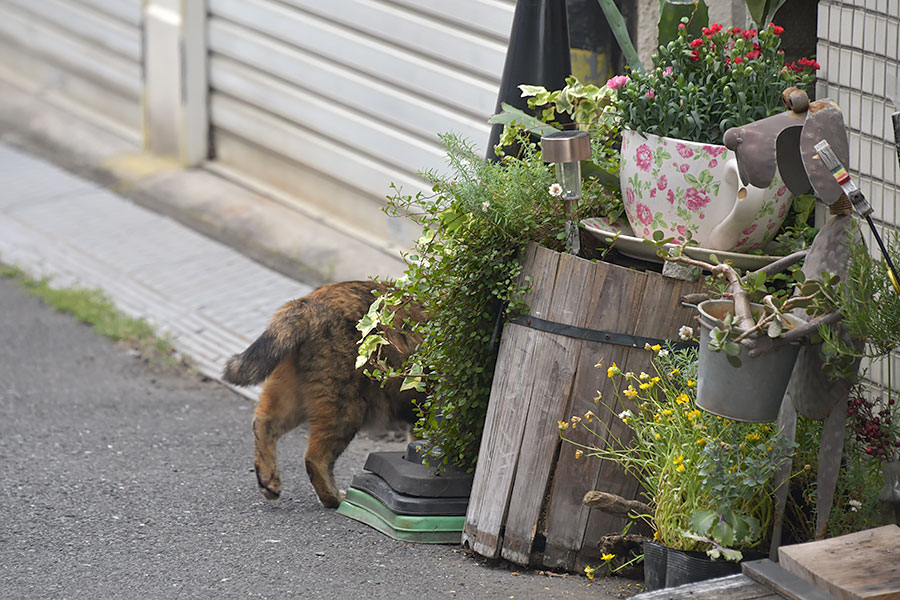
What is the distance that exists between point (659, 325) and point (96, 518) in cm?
224

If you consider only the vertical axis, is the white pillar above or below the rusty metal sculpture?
below

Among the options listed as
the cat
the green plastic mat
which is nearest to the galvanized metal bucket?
the green plastic mat

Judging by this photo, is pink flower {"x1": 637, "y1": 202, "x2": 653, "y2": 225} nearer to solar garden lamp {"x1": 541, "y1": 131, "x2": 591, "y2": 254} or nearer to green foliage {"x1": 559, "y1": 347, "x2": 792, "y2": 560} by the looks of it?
solar garden lamp {"x1": 541, "y1": 131, "x2": 591, "y2": 254}

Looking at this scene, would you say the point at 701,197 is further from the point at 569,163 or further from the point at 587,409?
the point at 587,409

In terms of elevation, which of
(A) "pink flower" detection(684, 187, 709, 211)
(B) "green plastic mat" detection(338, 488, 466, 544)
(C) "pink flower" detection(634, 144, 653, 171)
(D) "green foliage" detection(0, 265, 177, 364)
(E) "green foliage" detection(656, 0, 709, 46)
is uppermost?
(E) "green foliage" detection(656, 0, 709, 46)

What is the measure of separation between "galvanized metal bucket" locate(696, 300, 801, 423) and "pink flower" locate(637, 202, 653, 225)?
64cm

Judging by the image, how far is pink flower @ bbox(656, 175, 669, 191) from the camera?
12.5 feet

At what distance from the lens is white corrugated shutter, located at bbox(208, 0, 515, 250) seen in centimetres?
690

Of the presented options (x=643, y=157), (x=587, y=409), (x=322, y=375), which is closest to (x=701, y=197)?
(x=643, y=157)

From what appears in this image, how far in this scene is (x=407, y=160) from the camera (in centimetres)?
734

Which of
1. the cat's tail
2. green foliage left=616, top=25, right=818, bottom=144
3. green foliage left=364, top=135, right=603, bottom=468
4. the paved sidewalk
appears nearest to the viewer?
green foliage left=616, top=25, right=818, bottom=144

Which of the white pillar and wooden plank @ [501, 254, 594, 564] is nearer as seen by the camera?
wooden plank @ [501, 254, 594, 564]

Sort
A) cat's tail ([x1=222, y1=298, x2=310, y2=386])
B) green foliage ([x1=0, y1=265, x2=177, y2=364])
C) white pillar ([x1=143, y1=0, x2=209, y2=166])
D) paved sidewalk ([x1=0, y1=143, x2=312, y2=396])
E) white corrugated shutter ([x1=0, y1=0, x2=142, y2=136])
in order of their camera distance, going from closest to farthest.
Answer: cat's tail ([x1=222, y1=298, x2=310, y2=386]) → green foliage ([x1=0, y1=265, x2=177, y2=364]) → paved sidewalk ([x1=0, y1=143, x2=312, y2=396]) → white pillar ([x1=143, y1=0, x2=209, y2=166]) → white corrugated shutter ([x1=0, y1=0, x2=142, y2=136])

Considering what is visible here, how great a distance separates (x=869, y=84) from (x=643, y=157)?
0.97 metres
